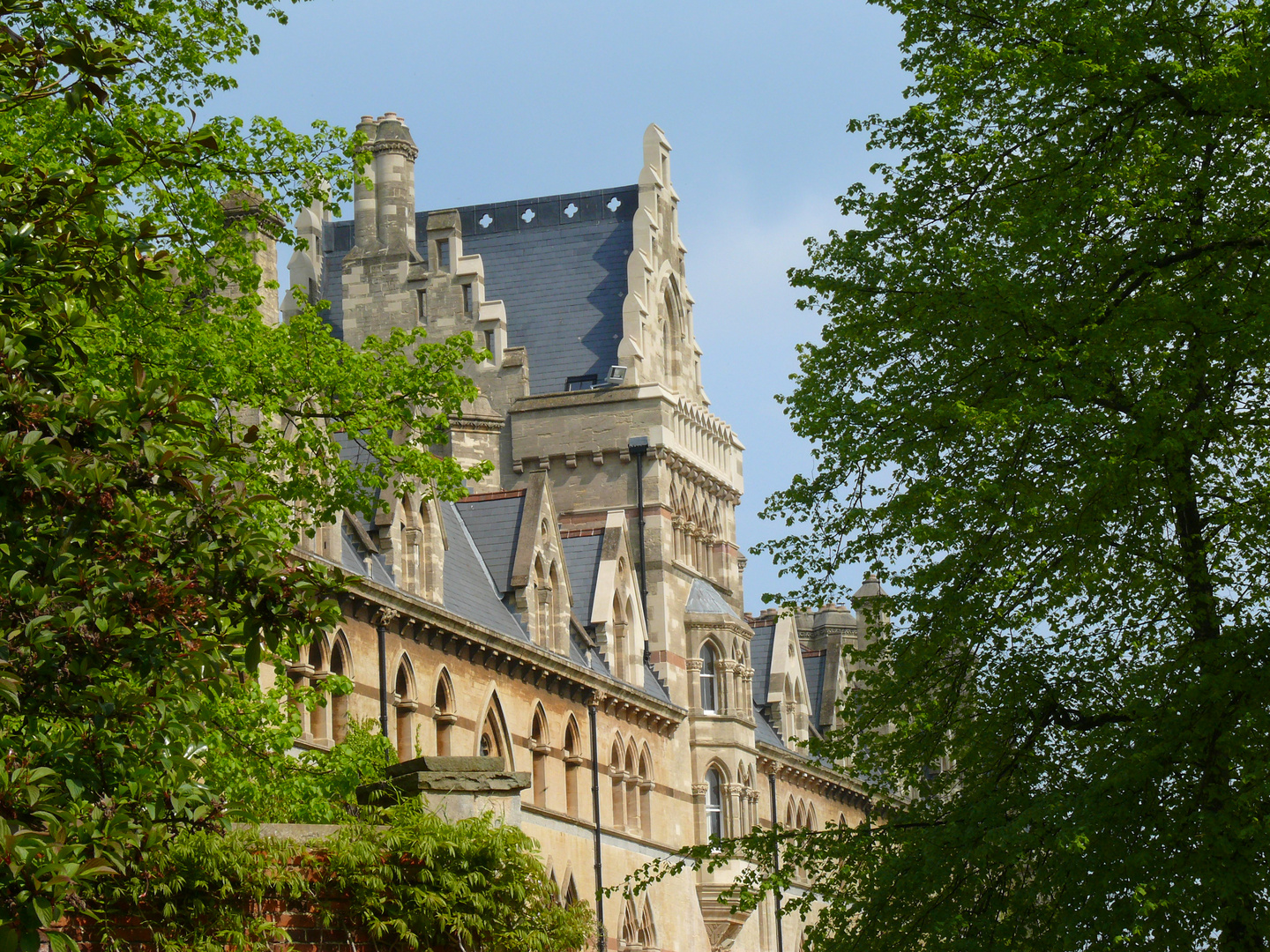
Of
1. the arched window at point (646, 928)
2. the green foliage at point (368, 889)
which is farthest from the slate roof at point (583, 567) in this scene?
the green foliage at point (368, 889)

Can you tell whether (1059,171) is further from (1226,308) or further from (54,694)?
(54,694)

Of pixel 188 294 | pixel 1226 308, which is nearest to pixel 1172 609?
pixel 1226 308

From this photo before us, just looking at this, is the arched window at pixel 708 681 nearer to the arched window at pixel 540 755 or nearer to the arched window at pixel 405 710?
the arched window at pixel 540 755

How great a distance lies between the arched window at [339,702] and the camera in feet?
106

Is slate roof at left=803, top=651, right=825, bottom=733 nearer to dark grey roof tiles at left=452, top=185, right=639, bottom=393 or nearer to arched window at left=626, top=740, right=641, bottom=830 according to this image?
dark grey roof tiles at left=452, top=185, right=639, bottom=393

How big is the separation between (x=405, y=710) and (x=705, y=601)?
1584 cm

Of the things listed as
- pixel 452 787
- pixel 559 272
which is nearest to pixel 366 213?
pixel 559 272

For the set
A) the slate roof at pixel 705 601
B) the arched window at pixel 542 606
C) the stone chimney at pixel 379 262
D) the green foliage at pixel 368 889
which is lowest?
the green foliage at pixel 368 889

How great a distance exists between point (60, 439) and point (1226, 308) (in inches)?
461

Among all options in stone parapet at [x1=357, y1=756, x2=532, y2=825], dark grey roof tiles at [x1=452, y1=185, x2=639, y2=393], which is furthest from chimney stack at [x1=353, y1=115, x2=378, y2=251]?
stone parapet at [x1=357, y1=756, x2=532, y2=825]

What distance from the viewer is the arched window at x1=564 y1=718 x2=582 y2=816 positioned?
40.4m

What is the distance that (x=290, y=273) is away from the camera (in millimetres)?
52406

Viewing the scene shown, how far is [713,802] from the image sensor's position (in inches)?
1890

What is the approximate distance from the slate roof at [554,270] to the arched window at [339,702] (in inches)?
710
